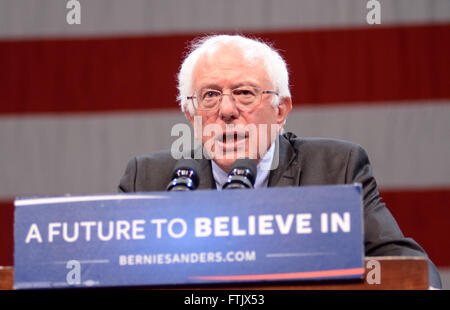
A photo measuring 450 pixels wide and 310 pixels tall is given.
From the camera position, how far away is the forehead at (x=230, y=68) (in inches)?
69.6

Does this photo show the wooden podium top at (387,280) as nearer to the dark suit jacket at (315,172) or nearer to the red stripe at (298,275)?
the red stripe at (298,275)

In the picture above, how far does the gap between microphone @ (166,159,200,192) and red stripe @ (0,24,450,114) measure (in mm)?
1351

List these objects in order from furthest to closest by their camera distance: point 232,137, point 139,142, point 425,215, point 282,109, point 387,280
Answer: point 139,142 → point 425,215 → point 282,109 → point 232,137 → point 387,280

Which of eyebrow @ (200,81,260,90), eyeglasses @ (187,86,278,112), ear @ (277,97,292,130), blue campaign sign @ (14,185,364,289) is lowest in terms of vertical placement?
blue campaign sign @ (14,185,364,289)

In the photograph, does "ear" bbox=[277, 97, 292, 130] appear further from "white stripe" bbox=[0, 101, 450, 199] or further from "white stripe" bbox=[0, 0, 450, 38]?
"white stripe" bbox=[0, 0, 450, 38]

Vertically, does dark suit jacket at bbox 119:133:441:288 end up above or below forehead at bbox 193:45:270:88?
below

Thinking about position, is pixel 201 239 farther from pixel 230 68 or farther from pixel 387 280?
pixel 230 68

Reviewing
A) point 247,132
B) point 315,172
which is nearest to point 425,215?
point 315,172

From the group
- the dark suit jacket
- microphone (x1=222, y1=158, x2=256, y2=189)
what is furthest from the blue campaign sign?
the dark suit jacket

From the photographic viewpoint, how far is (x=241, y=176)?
126 cm

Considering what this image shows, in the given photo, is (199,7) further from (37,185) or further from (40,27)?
(37,185)

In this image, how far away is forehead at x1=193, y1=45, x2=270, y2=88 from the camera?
1768mm

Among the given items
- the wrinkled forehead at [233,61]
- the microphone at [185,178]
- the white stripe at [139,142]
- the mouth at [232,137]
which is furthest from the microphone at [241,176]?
the white stripe at [139,142]

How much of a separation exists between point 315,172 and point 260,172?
158mm
